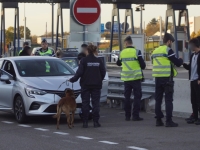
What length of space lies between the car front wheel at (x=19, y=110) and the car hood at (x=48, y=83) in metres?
0.46

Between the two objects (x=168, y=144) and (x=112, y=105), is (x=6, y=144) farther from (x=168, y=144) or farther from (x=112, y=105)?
(x=112, y=105)

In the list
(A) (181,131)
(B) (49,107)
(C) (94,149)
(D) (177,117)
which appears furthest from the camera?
(D) (177,117)

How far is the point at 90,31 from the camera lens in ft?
45.5

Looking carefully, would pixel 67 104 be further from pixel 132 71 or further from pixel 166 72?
pixel 166 72

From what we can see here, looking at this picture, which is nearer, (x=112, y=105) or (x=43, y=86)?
(x=43, y=86)

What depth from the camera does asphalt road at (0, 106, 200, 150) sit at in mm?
10242

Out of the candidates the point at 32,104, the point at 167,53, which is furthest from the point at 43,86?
the point at 167,53

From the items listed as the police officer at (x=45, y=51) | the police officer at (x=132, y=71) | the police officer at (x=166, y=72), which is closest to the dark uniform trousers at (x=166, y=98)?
the police officer at (x=166, y=72)

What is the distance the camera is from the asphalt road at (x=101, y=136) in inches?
403

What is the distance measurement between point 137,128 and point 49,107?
2092 mm

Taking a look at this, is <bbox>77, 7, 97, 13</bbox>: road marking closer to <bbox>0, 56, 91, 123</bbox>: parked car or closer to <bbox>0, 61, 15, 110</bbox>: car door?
<bbox>0, 56, 91, 123</bbox>: parked car

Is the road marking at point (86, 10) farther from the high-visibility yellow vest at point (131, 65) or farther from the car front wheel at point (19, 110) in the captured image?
the car front wheel at point (19, 110)

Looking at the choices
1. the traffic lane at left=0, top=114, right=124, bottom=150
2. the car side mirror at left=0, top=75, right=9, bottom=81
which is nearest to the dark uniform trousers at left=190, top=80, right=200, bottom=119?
the traffic lane at left=0, top=114, right=124, bottom=150

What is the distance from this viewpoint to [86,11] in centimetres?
1385
